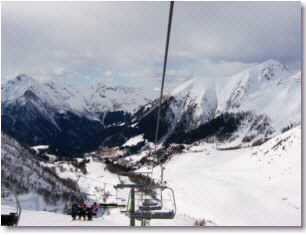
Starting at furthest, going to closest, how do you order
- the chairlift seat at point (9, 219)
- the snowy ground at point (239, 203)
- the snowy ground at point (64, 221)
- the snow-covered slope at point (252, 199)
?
1. the snow-covered slope at point (252, 199)
2. the snowy ground at point (239, 203)
3. the snowy ground at point (64, 221)
4. the chairlift seat at point (9, 219)

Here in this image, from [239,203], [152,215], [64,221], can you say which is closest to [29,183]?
[64,221]

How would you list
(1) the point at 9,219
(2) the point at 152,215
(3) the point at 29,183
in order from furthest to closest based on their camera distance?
(3) the point at 29,183 → (2) the point at 152,215 → (1) the point at 9,219

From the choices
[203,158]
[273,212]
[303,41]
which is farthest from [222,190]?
[203,158]

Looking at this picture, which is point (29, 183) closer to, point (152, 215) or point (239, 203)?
point (239, 203)

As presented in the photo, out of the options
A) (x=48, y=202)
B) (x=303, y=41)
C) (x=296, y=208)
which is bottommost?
(x=48, y=202)

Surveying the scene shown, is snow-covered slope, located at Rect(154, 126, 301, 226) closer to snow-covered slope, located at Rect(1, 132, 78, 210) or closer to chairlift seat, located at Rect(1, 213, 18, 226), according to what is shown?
snow-covered slope, located at Rect(1, 132, 78, 210)

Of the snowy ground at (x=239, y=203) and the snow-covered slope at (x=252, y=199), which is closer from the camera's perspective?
the snowy ground at (x=239, y=203)

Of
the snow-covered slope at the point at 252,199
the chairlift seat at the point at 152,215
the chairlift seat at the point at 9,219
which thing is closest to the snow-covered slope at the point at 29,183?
the snow-covered slope at the point at 252,199

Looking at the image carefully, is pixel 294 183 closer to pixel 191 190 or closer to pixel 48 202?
pixel 191 190

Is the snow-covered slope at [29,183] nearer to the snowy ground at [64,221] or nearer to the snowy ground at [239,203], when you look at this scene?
the snowy ground at [239,203]

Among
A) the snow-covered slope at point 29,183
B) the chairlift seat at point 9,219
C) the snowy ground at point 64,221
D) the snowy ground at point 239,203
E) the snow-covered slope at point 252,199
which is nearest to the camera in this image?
the chairlift seat at point 9,219

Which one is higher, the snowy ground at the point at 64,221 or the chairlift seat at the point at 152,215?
the chairlift seat at the point at 152,215
